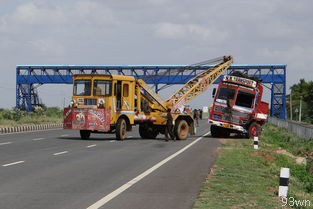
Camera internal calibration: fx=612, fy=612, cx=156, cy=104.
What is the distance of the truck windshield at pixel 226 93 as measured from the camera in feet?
119

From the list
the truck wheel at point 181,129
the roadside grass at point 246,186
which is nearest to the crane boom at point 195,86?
the truck wheel at point 181,129

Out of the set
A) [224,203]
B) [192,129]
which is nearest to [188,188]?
[224,203]

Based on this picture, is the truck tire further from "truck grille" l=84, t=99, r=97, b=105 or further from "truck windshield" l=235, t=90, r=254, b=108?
"truck windshield" l=235, t=90, r=254, b=108

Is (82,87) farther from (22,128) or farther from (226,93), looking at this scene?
(22,128)

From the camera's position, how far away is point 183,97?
37.2 metres

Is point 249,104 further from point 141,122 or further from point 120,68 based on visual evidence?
Result: point 120,68

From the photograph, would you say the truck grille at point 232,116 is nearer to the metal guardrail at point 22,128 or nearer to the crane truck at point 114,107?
the crane truck at point 114,107

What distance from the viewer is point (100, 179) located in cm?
1412

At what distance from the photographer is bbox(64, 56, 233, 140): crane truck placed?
3028 centimetres

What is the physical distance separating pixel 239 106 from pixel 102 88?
955 cm

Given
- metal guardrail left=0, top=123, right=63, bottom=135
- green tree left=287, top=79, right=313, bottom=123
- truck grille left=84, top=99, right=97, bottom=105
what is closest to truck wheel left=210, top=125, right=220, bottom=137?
truck grille left=84, top=99, right=97, bottom=105

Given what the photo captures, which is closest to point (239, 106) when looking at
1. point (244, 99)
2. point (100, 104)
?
point (244, 99)

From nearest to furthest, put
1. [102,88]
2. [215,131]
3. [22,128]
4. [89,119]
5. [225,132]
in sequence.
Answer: [89,119]
[102,88]
[215,131]
[225,132]
[22,128]

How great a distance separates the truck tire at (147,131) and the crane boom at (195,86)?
1.68m
